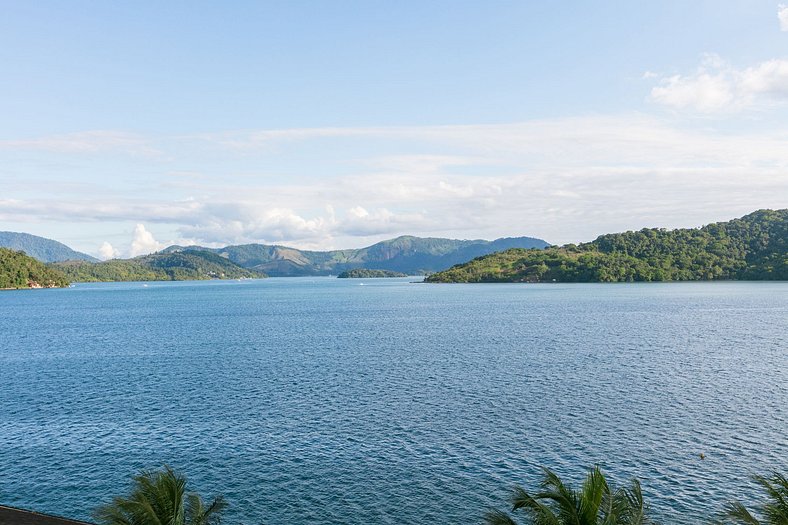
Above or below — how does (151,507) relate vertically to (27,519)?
above

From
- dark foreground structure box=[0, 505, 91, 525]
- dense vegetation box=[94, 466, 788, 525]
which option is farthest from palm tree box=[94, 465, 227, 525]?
dark foreground structure box=[0, 505, 91, 525]

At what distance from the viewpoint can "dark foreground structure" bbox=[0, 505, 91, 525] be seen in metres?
30.0

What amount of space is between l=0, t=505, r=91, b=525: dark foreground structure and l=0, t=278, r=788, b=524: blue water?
36.5ft

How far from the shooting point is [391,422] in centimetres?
6247

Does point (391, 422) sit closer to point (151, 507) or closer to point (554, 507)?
point (554, 507)

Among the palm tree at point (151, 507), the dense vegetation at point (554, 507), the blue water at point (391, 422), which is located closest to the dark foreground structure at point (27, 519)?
the palm tree at point (151, 507)

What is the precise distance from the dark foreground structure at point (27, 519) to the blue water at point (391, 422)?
438 inches

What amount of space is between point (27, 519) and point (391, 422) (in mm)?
37352

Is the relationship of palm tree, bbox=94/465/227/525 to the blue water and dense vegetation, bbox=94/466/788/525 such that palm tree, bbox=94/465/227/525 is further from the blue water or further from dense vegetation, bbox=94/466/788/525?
the blue water

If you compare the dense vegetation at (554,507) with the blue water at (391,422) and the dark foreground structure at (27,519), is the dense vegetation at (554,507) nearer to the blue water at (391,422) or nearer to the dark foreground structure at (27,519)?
the dark foreground structure at (27,519)

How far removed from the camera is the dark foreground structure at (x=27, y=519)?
30.0 meters

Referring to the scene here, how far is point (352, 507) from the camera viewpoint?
42.7 meters

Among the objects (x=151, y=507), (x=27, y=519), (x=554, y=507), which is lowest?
(x=27, y=519)

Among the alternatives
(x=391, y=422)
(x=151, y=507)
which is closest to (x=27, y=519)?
(x=151, y=507)
